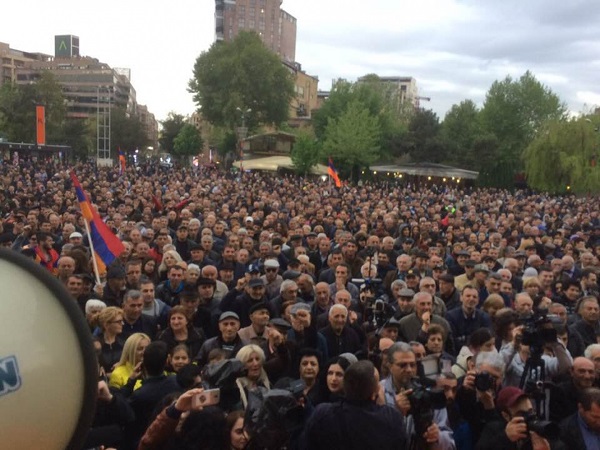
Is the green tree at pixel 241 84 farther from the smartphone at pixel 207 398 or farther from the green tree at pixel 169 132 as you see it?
the smartphone at pixel 207 398

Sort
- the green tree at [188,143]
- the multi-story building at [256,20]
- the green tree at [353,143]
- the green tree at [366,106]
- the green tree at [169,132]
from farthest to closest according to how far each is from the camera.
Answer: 1. the multi-story building at [256,20]
2. the green tree at [169,132]
3. the green tree at [188,143]
4. the green tree at [366,106]
5. the green tree at [353,143]

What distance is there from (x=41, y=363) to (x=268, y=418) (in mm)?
1715

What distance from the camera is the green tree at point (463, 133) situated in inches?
2157

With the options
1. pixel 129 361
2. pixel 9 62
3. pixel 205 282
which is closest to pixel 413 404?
pixel 129 361

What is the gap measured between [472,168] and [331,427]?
53.9 metres

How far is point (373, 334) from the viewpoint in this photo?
5488 millimetres

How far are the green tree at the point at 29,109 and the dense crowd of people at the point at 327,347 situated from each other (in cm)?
5807

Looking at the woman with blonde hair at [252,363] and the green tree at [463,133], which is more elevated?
the green tree at [463,133]

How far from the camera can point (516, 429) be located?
10.8 ft

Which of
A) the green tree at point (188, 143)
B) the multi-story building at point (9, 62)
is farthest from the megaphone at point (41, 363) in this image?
the multi-story building at point (9, 62)

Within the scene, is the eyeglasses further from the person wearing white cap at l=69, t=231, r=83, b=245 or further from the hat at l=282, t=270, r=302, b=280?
the person wearing white cap at l=69, t=231, r=83, b=245

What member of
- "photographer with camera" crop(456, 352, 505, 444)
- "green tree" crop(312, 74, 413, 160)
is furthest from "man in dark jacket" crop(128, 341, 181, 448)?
"green tree" crop(312, 74, 413, 160)

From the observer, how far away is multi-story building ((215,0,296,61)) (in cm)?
12375

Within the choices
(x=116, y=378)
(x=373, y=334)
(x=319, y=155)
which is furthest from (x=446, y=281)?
(x=319, y=155)
